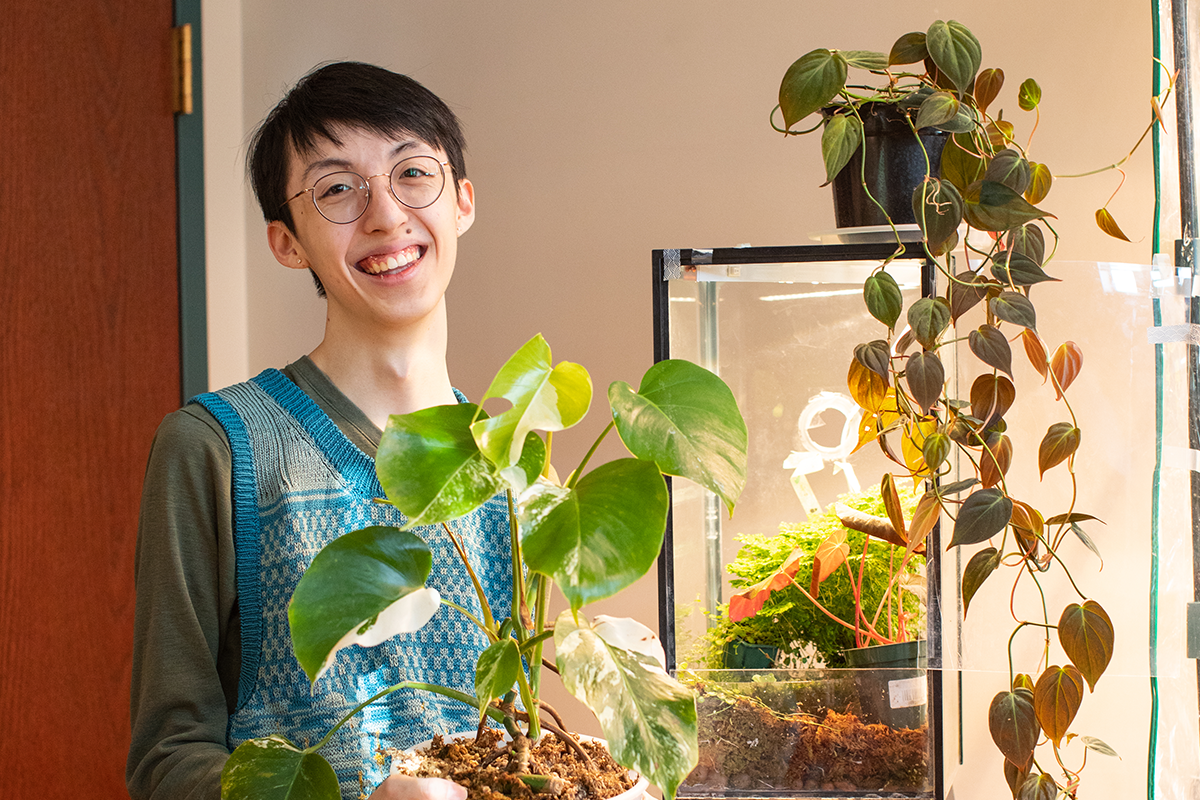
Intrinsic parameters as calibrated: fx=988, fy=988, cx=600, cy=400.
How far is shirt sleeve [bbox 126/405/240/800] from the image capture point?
0.93 metres

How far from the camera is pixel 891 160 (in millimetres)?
1036

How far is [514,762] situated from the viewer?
64cm

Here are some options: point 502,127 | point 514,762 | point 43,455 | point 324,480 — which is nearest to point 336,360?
point 324,480

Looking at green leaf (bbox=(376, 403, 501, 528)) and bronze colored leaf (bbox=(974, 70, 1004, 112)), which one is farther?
bronze colored leaf (bbox=(974, 70, 1004, 112))

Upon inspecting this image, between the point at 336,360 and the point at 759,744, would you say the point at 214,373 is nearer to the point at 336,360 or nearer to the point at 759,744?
the point at 336,360

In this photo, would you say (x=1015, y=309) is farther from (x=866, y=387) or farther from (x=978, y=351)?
(x=866, y=387)

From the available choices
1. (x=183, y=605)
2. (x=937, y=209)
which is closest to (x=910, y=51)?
(x=937, y=209)

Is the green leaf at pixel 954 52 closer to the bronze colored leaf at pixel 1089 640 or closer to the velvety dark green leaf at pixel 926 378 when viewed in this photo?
the velvety dark green leaf at pixel 926 378

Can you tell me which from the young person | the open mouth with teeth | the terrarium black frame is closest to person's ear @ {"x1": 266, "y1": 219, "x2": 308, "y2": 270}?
the young person

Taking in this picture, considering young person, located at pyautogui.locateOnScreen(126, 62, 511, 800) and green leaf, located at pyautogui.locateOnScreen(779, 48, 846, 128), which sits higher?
green leaf, located at pyautogui.locateOnScreen(779, 48, 846, 128)

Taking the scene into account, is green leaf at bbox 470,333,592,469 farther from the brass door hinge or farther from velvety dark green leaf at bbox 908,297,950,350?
the brass door hinge

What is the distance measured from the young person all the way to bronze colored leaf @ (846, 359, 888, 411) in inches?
16.0

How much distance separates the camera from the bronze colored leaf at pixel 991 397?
0.96 m

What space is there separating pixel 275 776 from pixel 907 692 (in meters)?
0.69
